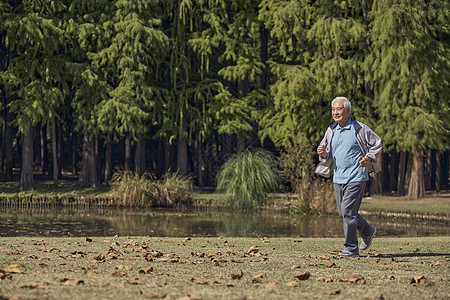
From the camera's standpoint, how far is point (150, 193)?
84.7ft

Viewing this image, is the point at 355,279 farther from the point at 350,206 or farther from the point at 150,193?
the point at 150,193

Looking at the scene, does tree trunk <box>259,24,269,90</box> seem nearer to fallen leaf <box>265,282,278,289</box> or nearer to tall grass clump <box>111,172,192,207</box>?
tall grass clump <box>111,172,192,207</box>

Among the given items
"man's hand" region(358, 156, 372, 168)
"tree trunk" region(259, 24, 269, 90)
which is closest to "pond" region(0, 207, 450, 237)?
"man's hand" region(358, 156, 372, 168)

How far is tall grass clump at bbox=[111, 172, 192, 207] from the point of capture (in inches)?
1009

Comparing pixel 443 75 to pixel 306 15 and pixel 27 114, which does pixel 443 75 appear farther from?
pixel 27 114

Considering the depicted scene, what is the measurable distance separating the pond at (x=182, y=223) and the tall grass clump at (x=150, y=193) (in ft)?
3.14

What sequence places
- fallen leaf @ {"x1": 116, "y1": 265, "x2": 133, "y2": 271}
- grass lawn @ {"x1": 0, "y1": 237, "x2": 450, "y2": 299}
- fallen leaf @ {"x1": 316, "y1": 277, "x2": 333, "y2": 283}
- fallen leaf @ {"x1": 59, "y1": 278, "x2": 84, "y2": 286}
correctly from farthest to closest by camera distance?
fallen leaf @ {"x1": 116, "y1": 265, "x2": 133, "y2": 271}
fallen leaf @ {"x1": 316, "y1": 277, "x2": 333, "y2": 283}
fallen leaf @ {"x1": 59, "y1": 278, "x2": 84, "y2": 286}
grass lawn @ {"x1": 0, "y1": 237, "x2": 450, "y2": 299}

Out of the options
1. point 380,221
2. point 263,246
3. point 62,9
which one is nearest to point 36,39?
point 62,9

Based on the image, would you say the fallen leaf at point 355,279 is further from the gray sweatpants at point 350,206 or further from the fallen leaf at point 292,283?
the gray sweatpants at point 350,206

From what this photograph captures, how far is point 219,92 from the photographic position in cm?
3384

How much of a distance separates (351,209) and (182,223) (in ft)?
36.9

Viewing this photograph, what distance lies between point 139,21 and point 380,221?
15.4m

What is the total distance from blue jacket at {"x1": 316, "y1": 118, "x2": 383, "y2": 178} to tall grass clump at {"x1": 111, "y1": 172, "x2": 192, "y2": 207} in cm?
1650

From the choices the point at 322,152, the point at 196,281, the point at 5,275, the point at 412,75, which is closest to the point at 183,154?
the point at 412,75
